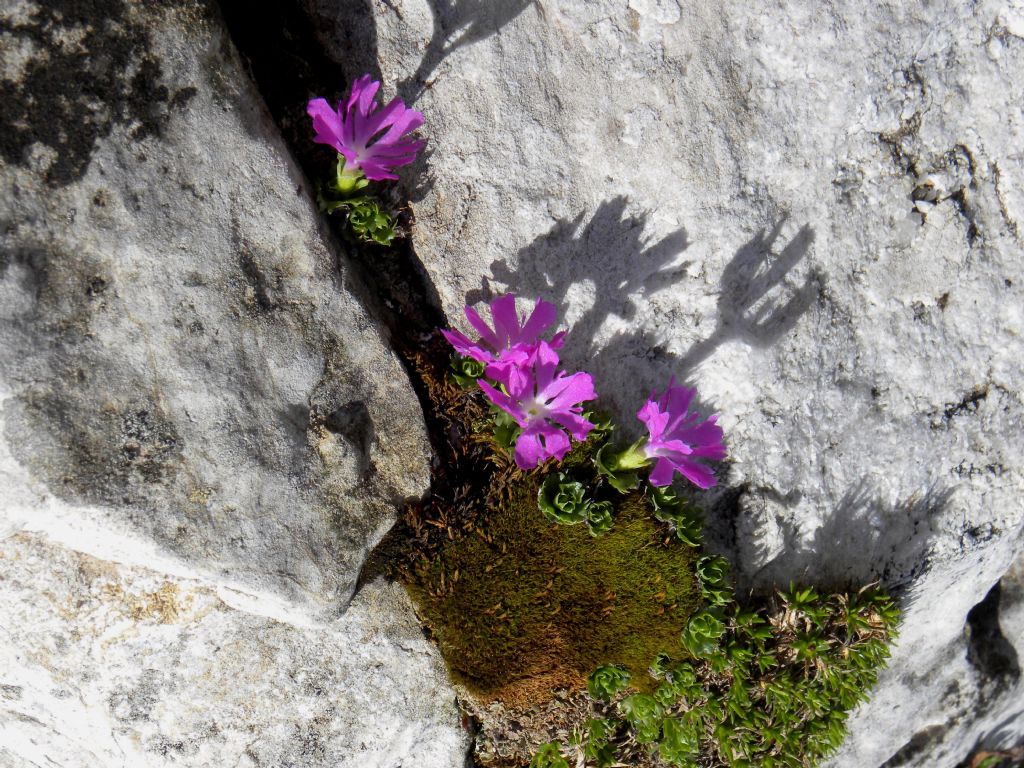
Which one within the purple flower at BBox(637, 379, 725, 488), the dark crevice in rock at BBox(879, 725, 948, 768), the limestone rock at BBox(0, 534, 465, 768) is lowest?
the limestone rock at BBox(0, 534, 465, 768)

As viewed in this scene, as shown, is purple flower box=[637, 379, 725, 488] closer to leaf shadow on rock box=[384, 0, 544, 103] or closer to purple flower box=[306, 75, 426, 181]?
purple flower box=[306, 75, 426, 181]

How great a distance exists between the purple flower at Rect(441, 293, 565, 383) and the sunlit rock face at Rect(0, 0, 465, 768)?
41cm

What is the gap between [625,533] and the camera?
4.10 meters

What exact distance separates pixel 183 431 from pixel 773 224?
3.02m

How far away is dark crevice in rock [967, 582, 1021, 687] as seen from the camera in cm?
568

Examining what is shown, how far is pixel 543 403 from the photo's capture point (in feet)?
12.4

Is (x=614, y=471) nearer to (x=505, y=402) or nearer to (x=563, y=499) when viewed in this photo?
(x=563, y=499)

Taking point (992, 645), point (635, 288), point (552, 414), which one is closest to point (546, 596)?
point (552, 414)

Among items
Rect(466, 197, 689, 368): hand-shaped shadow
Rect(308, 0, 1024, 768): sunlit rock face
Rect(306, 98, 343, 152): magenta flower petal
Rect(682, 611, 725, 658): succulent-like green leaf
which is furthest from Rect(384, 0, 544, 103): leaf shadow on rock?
Rect(682, 611, 725, 658): succulent-like green leaf

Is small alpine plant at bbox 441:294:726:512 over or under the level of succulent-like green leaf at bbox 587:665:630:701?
over

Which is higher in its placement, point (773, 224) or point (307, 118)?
point (773, 224)

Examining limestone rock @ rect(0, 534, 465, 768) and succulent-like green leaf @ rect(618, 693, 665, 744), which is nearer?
limestone rock @ rect(0, 534, 465, 768)

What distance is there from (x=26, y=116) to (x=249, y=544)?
181 centimetres

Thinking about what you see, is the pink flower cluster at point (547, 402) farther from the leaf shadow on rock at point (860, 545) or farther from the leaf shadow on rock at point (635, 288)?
the leaf shadow on rock at point (860, 545)
